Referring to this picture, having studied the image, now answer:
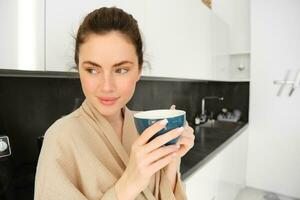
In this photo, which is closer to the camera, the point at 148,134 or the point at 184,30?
the point at 148,134

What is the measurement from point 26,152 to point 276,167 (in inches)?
96.1

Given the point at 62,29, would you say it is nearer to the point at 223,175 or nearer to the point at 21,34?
the point at 21,34

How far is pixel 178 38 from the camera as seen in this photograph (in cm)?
138

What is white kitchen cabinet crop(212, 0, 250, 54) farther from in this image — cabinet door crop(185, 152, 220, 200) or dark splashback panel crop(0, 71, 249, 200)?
dark splashback panel crop(0, 71, 249, 200)

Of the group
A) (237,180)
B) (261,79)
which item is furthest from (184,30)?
(237,180)

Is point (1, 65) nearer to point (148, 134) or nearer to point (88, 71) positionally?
point (88, 71)

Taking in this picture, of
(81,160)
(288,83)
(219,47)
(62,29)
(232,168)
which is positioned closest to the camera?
(81,160)

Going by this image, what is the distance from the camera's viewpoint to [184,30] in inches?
57.1

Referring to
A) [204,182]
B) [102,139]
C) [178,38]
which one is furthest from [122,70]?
[204,182]

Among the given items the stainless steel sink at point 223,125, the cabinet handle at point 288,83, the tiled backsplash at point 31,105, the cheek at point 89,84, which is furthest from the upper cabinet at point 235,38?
the cheek at point 89,84

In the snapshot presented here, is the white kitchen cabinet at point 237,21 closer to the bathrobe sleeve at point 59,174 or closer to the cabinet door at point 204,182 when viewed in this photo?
the cabinet door at point 204,182

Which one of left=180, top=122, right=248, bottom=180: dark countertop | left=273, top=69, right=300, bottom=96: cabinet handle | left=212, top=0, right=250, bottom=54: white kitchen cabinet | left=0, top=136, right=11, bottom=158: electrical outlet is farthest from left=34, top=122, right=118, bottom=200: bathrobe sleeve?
left=212, top=0, right=250, bottom=54: white kitchen cabinet

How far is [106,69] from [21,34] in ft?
0.79

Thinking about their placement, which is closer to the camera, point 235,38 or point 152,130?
point 152,130
